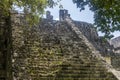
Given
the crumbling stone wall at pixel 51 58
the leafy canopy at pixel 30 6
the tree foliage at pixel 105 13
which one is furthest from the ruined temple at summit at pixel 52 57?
the tree foliage at pixel 105 13

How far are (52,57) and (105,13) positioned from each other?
5228 mm

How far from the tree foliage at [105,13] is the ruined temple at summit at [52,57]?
3.52 metres

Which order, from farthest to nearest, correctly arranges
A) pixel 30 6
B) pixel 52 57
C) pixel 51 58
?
1. pixel 52 57
2. pixel 51 58
3. pixel 30 6

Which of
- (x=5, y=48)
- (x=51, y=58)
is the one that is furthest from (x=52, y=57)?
(x=5, y=48)

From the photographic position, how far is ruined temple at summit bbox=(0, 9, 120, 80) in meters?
16.3

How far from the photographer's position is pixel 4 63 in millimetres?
15242

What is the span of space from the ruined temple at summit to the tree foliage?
352cm

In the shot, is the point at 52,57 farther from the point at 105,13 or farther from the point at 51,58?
the point at 105,13

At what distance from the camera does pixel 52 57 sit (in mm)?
17453

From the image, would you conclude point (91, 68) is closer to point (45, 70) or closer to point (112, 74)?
point (112, 74)

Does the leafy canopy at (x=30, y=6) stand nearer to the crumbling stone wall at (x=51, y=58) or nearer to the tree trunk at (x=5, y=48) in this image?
the tree trunk at (x=5, y=48)

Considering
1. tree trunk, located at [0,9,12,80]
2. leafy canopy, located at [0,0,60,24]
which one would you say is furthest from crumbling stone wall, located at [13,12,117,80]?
leafy canopy, located at [0,0,60,24]

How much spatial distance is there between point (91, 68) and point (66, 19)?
6.94 metres

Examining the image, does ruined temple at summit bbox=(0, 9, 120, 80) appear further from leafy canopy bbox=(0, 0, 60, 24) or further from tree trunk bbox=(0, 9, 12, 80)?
leafy canopy bbox=(0, 0, 60, 24)
